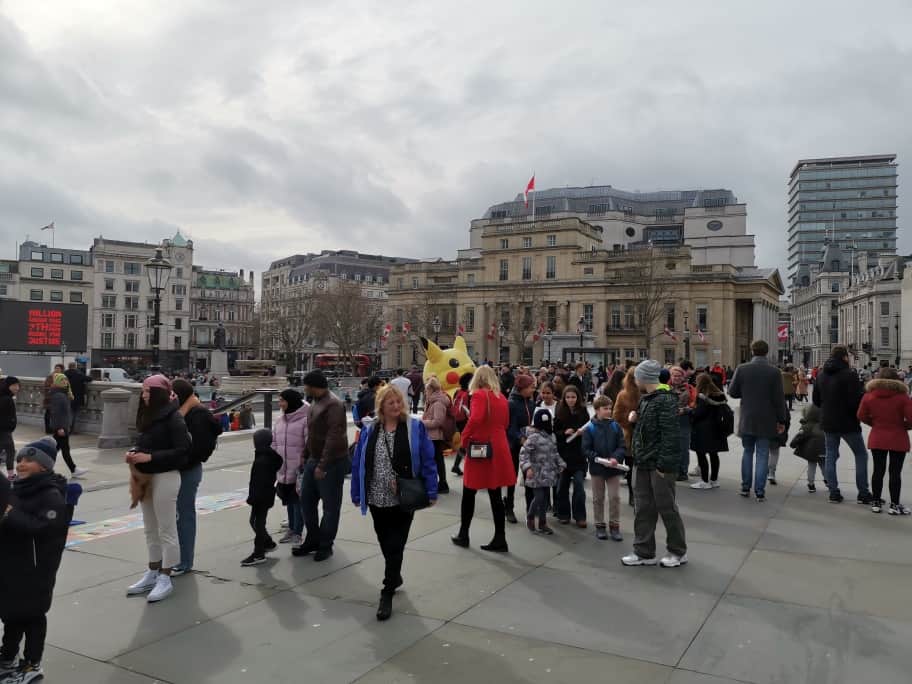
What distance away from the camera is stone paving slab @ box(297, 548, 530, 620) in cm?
564

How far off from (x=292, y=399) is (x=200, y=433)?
100 centimetres

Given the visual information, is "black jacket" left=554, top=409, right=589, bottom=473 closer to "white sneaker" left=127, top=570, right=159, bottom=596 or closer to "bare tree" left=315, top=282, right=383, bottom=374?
"white sneaker" left=127, top=570, right=159, bottom=596

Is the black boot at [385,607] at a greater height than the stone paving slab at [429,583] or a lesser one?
greater

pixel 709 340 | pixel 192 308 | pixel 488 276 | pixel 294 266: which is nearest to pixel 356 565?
pixel 709 340

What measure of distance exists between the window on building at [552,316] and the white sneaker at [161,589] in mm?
72409

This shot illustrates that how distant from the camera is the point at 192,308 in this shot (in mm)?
103000

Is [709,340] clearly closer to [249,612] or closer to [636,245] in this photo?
[636,245]

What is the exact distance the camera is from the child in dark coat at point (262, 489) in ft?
22.4

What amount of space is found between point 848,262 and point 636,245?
250 feet

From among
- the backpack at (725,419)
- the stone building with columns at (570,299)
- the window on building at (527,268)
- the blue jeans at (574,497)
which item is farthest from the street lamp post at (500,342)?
the blue jeans at (574,497)

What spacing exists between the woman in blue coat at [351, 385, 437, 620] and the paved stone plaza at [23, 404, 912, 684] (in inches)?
22.4

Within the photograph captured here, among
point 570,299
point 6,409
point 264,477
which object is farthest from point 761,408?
point 570,299

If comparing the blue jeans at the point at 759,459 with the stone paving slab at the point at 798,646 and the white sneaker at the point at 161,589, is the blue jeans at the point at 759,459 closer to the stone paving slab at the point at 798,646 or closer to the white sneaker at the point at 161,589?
the stone paving slab at the point at 798,646

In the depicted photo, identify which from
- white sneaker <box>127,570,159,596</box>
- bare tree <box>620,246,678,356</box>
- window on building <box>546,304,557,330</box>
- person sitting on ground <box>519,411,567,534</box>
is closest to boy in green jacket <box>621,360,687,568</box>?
person sitting on ground <box>519,411,567,534</box>
